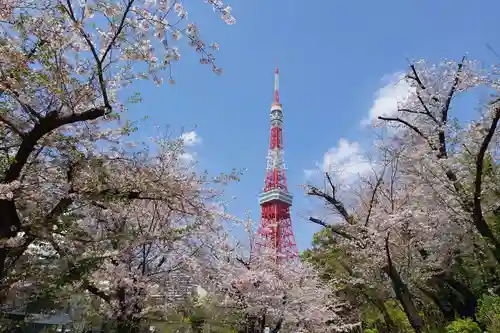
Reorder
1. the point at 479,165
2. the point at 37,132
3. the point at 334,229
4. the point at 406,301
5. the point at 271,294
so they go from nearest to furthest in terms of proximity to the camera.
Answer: the point at 37,132 < the point at 479,165 < the point at 406,301 < the point at 334,229 < the point at 271,294

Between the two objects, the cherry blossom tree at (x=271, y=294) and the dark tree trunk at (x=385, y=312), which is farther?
the dark tree trunk at (x=385, y=312)

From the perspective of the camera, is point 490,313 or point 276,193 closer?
point 490,313

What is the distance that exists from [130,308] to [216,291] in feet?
16.8

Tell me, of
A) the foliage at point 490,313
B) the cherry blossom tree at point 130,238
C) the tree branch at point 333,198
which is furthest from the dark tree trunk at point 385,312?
the cherry blossom tree at point 130,238

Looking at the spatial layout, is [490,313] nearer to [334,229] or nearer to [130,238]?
[334,229]

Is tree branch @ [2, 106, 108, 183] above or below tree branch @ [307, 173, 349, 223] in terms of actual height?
below

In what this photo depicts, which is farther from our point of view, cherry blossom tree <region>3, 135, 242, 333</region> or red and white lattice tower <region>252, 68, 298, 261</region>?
red and white lattice tower <region>252, 68, 298, 261</region>

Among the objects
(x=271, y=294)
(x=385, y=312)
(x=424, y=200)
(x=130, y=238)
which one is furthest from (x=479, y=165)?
(x=385, y=312)

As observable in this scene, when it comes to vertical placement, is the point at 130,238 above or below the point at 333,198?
below

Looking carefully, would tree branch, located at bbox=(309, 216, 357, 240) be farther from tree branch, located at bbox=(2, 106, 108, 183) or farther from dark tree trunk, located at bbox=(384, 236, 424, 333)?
tree branch, located at bbox=(2, 106, 108, 183)

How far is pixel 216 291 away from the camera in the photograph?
38.7ft

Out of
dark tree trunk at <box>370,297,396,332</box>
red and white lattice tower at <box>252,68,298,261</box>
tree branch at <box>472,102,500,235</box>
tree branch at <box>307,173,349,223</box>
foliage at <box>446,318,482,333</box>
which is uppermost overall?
red and white lattice tower at <box>252,68,298,261</box>

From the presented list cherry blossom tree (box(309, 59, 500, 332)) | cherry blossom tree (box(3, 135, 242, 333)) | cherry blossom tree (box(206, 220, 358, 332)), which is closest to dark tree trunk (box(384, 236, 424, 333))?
cherry blossom tree (box(309, 59, 500, 332))

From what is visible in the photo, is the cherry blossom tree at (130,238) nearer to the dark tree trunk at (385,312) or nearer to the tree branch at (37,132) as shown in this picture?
the tree branch at (37,132)
